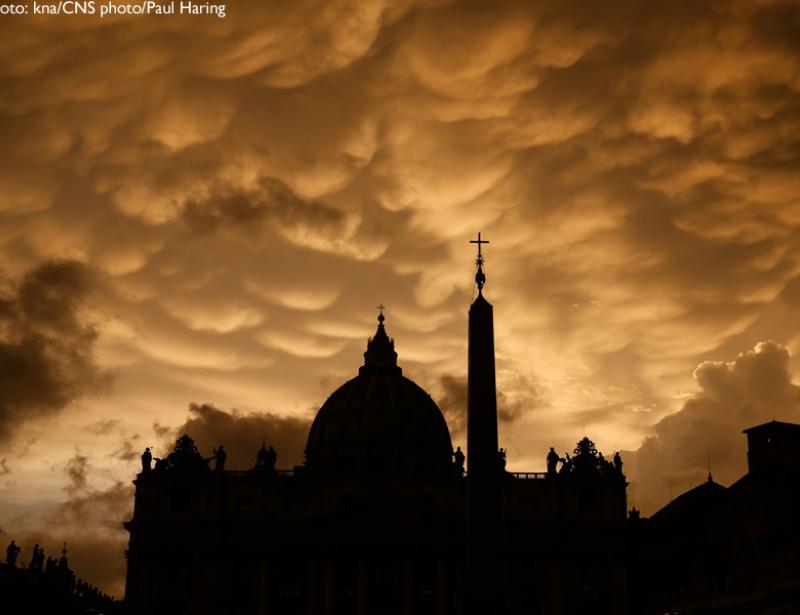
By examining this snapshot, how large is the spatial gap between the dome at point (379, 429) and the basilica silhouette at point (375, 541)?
9939 mm

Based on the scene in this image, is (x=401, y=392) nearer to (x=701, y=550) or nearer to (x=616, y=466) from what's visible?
(x=616, y=466)

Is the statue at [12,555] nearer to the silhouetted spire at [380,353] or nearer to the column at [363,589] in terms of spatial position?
the column at [363,589]

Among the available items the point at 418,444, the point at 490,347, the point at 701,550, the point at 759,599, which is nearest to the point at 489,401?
the point at 490,347

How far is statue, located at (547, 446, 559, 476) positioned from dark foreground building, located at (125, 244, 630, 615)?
16cm

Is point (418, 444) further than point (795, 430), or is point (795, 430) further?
point (418, 444)

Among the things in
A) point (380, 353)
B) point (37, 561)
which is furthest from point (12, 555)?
point (380, 353)

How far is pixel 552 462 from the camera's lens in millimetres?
102875

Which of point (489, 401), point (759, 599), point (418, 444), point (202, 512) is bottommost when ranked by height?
point (759, 599)

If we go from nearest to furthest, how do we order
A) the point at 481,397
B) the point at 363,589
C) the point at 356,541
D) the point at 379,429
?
1. the point at 481,397
2. the point at 363,589
3. the point at 356,541
4. the point at 379,429

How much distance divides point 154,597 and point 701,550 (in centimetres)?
4251

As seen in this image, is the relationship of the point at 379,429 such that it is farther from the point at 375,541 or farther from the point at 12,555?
the point at 12,555

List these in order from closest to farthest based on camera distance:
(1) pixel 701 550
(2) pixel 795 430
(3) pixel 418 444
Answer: (2) pixel 795 430, (1) pixel 701 550, (3) pixel 418 444

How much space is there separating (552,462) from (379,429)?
19.3m

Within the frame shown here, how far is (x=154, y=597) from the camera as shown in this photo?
315ft
